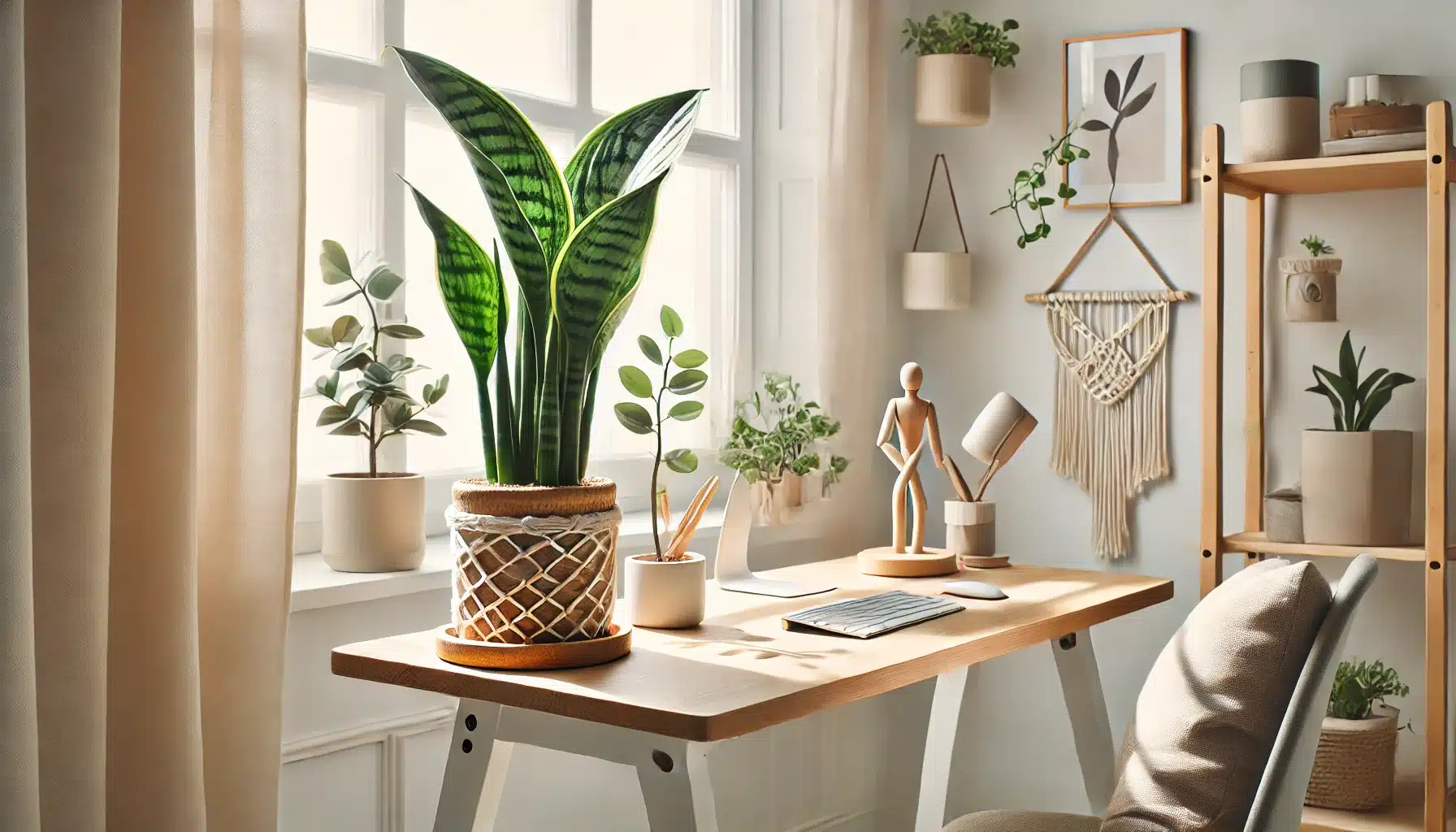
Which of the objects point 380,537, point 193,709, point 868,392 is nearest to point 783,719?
point 193,709

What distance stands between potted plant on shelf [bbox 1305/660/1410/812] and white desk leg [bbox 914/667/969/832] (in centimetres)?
64

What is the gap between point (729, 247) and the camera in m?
3.16

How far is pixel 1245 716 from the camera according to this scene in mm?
1605

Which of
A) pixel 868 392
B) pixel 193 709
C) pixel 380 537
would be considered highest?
pixel 868 392

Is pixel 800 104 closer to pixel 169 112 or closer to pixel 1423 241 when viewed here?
pixel 1423 241

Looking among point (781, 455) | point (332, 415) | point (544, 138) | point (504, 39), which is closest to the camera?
point (332, 415)

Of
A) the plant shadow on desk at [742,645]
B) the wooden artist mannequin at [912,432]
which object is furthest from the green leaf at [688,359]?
the wooden artist mannequin at [912,432]

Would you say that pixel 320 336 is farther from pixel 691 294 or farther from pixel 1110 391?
pixel 1110 391

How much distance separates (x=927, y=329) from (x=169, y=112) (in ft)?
6.74

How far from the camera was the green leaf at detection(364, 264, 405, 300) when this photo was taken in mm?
2080

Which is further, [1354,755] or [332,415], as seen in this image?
[1354,755]

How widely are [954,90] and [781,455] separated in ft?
2.95

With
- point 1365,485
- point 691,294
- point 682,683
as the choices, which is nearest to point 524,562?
point 682,683

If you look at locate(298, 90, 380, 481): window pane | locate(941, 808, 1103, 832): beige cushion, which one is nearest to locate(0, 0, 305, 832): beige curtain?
locate(298, 90, 380, 481): window pane
